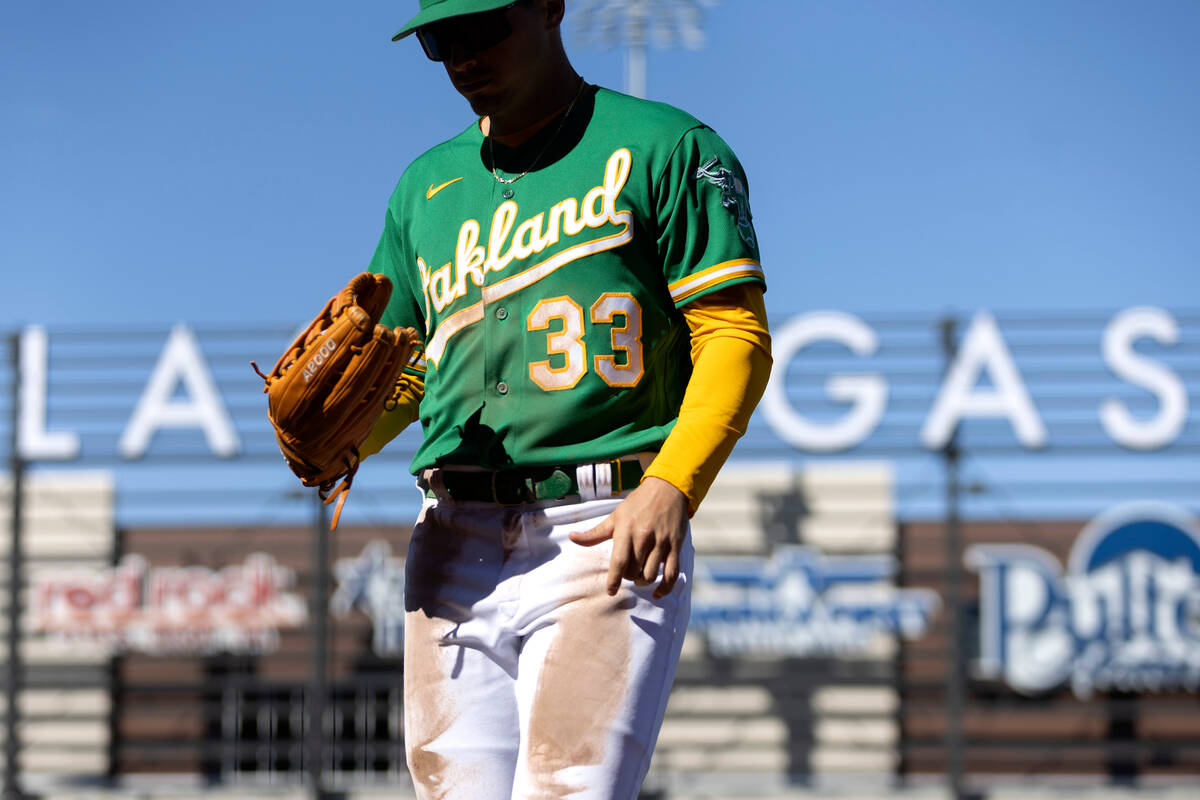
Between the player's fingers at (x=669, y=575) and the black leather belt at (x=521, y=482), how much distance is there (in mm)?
201

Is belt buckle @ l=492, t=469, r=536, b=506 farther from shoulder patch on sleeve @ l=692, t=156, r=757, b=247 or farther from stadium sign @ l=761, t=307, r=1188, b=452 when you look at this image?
stadium sign @ l=761, t=307, r=1188, b=452

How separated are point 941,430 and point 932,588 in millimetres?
5249

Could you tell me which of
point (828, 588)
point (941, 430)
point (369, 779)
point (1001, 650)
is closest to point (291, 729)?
point (369, 779)

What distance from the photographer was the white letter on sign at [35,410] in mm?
14578

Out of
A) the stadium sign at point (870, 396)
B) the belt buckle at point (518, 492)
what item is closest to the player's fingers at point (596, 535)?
the belt buckle at point (518, 492)

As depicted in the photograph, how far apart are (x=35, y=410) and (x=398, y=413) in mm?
13306

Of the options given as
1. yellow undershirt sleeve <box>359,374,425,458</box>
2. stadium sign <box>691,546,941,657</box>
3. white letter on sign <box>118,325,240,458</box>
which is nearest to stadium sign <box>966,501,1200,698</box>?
stadium sign <box>691,546,941,657</box>

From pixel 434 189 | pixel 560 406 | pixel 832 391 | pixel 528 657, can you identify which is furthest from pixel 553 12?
pixel 832 391

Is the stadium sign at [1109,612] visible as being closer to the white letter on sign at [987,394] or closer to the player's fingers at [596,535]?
the white letter on sign at [987,394]

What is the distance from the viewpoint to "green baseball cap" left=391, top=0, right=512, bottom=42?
2191 mm

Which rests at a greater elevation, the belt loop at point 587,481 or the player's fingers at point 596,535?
the belt loop at point 587,481

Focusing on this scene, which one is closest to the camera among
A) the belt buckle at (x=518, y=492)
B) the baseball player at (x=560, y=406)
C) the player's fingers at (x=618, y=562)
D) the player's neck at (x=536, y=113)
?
the player's fingers at (x=618, y=562)

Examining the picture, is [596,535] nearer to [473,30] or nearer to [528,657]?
[528,657]

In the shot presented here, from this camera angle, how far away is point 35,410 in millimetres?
14742
